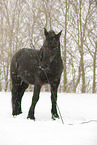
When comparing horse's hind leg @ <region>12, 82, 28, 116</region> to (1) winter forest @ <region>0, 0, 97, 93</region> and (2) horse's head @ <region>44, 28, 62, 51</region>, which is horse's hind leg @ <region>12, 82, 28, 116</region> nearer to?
(2) horse's head @ <region>44, 28, 62, 51</region>

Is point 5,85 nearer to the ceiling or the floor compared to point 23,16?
nearer to the floor

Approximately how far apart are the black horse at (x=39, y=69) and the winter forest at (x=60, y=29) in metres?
6.85

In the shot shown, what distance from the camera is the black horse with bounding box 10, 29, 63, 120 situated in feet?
14.5

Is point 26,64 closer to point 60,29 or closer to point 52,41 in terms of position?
point 52,41

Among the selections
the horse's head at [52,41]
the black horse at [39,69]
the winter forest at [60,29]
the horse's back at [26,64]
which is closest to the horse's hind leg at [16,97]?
the black horse at [39,69]

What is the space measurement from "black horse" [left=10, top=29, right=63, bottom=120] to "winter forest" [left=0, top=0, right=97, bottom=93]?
22.5 feet

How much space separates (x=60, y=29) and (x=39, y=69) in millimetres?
9344

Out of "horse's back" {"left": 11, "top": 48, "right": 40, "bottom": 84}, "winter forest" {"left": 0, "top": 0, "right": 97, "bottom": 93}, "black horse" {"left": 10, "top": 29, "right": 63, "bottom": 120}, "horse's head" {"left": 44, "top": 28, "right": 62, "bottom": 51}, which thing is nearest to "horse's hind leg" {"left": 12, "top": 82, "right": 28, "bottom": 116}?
"black horse" {"left": 10, "top": 29, "right": 63, "bottom": 120}

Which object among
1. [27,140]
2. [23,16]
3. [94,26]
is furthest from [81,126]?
[23,16]

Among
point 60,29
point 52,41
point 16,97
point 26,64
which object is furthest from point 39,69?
point 60,29

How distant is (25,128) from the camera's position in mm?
3680

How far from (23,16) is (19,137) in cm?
1343

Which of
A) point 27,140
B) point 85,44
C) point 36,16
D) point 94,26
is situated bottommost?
point 27,140

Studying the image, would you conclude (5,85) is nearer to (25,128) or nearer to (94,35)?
(94,35)
